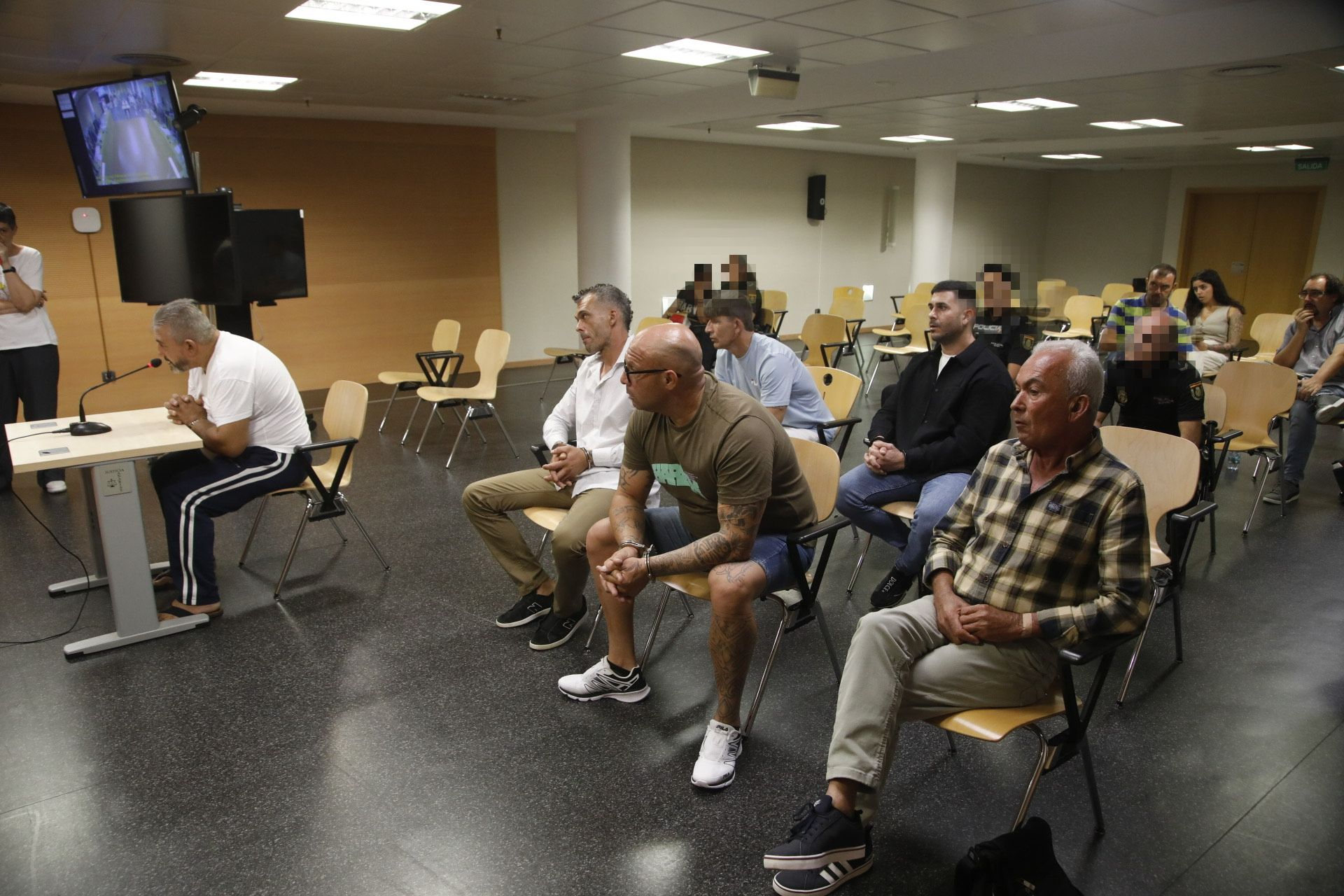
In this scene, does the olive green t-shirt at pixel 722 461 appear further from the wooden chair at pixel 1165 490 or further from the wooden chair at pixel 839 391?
the wooden chair at pixel 839 391

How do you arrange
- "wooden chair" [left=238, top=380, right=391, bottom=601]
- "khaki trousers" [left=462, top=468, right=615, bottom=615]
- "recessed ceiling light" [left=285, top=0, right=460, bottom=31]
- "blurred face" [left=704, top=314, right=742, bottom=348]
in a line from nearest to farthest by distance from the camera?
"khaki trousers" [left=462, top=468, right=615, bottom=615] < "wooden chair" [left=238, top=380, right=391, bottom=601] < "blurred face" [left=704, top=314, right=742, bottom=348] < "recessed ceiling light" [left=285, top=0, right=460, bottom=31]

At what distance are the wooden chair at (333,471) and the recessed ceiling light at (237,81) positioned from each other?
3566mm

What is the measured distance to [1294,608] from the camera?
3.82 metres

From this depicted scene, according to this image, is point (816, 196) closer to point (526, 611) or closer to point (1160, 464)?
point (1160, 464)

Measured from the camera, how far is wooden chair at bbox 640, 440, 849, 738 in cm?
275

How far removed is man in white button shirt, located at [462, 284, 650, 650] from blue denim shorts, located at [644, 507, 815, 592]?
0.32 meters

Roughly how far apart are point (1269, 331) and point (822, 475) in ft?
20.6

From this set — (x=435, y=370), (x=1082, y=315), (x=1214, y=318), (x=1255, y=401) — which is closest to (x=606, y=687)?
(x=1255, y=401)

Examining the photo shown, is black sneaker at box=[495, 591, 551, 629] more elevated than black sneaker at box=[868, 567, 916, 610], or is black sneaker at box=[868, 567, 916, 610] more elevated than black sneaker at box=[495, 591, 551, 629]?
black sneaker at box=[868, 567, 916, 610]

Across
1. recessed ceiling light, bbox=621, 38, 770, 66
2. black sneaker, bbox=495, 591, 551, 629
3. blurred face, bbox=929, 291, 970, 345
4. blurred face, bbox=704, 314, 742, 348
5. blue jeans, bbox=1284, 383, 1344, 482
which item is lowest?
black sneaker, bbox=495, 591, 551, 629

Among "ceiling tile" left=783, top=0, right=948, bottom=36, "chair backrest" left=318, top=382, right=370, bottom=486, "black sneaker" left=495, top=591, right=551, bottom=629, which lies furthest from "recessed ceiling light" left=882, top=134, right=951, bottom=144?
"black sneaker" left=495, top=591, right=551, bottom=629

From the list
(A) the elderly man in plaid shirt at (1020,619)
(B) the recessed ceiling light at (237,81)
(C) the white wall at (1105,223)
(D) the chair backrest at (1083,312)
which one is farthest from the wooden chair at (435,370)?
(C) the white wall at (1105,223)

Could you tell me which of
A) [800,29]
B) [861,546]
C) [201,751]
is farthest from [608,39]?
[201,751]

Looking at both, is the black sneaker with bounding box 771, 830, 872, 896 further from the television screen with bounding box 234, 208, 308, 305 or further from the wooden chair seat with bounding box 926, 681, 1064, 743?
the television screen with bounding box 234, 208, 308, 305
